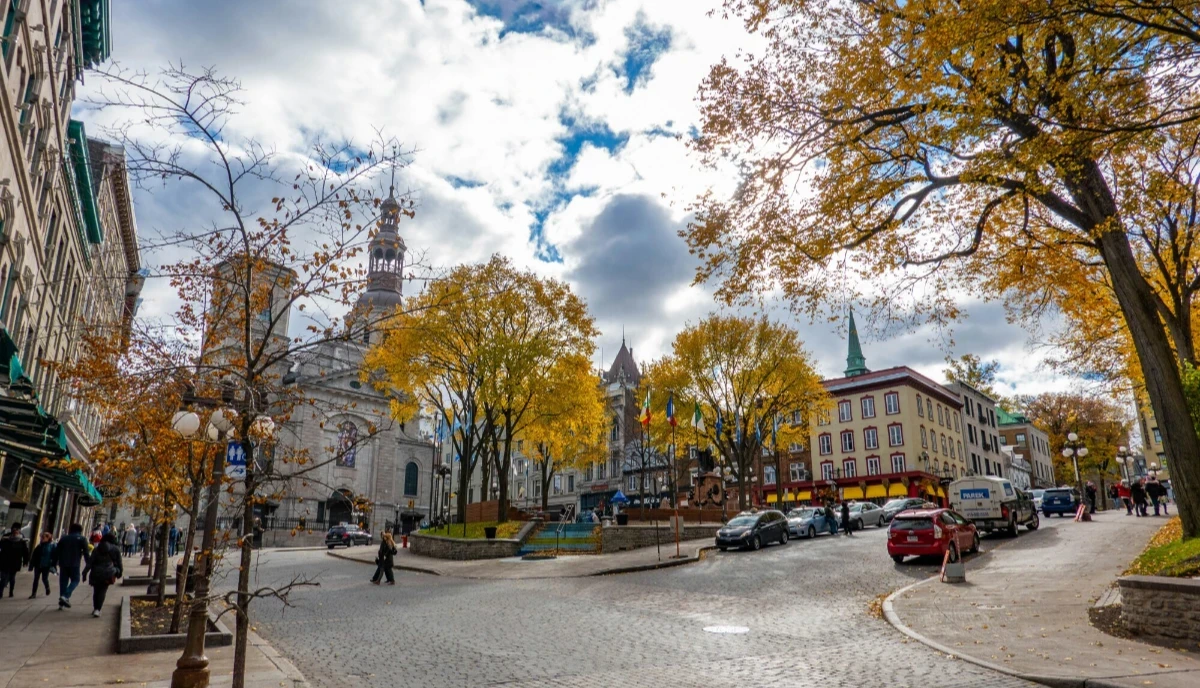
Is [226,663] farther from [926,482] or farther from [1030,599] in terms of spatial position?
[926,482]

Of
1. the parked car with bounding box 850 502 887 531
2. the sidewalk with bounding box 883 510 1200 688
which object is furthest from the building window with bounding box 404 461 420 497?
the sidewalk with bounding box 883 510 1200 688

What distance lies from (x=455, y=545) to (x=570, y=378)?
1001cm

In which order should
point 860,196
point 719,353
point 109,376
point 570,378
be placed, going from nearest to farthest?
point 860,196, point 109,376, point 570,378, point 719,353

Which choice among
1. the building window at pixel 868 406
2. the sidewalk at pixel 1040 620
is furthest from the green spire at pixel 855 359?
the sidewalk at pixel 1040 620

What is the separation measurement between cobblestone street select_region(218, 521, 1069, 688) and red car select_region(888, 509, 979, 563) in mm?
515

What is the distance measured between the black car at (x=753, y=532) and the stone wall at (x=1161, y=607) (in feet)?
56.4

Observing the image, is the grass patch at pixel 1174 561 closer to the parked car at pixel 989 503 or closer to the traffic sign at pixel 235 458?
the traffic sign at pixel 235 458

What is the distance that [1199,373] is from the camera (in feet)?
51.6

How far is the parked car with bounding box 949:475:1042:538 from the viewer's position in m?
27.2

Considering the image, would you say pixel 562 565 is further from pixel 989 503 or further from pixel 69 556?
pixel 989 503

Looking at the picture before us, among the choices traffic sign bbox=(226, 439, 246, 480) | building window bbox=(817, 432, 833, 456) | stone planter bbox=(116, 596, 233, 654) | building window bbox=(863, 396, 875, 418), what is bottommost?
stone planter bbox=(116, 596, 233, 654)

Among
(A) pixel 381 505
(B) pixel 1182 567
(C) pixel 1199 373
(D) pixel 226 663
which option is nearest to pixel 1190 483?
(B) pixel 1182 567

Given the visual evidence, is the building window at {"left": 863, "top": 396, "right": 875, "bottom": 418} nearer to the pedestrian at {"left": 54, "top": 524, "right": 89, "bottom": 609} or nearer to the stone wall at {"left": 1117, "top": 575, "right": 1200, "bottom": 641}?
the stone wall at {"left": 1117, "top": 575, "right": 1200, "bottom": 641}

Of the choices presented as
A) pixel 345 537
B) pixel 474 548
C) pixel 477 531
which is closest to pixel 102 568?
pixel 474 548
